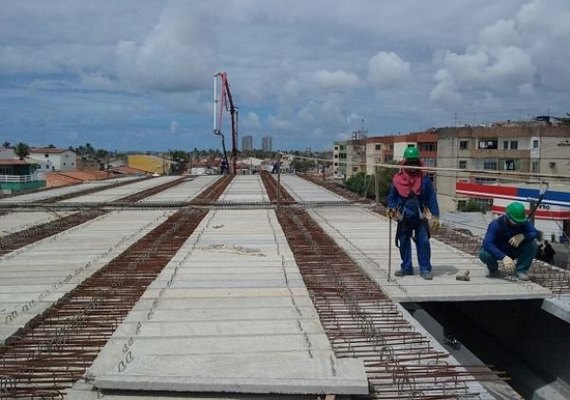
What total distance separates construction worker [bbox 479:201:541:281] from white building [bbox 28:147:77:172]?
79.4 m

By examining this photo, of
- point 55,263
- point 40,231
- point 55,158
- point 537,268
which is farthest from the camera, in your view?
point 55,158

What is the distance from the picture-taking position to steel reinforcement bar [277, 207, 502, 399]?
141 inches

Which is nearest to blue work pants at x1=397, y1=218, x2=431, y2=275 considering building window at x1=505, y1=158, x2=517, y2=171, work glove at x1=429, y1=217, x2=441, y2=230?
work glove at x1=429, y1=217, x2=441, y2=230

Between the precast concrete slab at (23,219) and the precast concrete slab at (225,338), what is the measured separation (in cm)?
486

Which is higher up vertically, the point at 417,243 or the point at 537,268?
the point at 417,243

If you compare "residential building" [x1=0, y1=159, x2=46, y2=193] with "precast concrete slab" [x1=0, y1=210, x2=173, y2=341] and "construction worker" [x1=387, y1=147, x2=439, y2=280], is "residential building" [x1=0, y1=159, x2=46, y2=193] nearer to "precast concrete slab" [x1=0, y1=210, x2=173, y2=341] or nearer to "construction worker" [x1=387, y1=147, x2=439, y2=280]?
"precast concrete slab" [x1=0, y1=210, x2=173, y2=341]

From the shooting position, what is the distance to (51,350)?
13.5 ft

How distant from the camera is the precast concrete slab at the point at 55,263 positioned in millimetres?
5234

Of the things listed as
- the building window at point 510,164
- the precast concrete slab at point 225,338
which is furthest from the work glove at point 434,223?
the building window at point 510,164

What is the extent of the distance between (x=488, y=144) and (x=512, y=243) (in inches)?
1640

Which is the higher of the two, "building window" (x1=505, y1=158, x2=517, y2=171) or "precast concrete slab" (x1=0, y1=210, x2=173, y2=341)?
"building window" (x1=505, y1=158, x2=517, y2=171)

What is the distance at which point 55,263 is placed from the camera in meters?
7.14

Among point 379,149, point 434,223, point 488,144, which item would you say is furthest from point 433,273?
point 379,149

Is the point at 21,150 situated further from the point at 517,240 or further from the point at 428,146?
the point at 517,240
